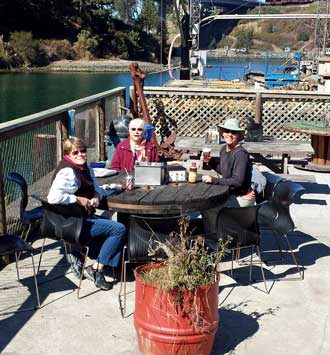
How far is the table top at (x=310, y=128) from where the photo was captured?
30.5 ft

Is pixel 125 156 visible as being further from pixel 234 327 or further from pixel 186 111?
pixel 186 111

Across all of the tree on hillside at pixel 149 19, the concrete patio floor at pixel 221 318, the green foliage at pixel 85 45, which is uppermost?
the tree on hillside at pixel 149 19

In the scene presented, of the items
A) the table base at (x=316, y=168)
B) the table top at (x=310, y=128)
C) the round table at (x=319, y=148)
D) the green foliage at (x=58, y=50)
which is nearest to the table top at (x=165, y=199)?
the table top at (x=310, y=128)

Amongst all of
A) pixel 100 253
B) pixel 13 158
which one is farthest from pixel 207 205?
pixel 13 158

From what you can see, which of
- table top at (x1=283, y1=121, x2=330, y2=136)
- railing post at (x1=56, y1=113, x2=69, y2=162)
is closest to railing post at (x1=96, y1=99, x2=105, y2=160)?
railing post at (x1=56, y1=113, x2=69, y2=162)

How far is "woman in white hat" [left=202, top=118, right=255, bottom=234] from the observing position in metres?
5.24

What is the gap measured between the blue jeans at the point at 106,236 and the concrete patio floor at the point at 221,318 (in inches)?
9.6

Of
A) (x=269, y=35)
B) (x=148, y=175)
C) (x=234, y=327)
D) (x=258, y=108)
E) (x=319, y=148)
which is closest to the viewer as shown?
(x=234, y=327)

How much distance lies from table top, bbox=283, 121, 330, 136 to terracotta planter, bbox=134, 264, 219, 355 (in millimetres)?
6197

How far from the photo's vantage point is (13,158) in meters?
6.16

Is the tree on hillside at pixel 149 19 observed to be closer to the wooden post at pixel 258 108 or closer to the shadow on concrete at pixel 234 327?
the wooden post at pixel 258 108

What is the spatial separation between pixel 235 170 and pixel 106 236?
1247 millimetres

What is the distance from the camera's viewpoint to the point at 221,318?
4.32 metres

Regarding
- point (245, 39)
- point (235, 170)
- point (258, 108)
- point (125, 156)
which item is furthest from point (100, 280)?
point (245, 39)
